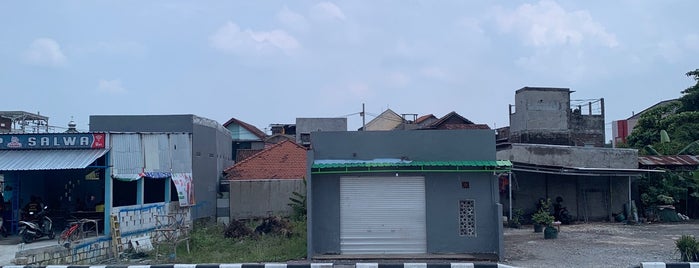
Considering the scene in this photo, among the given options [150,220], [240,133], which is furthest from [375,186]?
[240,133]

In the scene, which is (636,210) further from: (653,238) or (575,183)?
(653,238)

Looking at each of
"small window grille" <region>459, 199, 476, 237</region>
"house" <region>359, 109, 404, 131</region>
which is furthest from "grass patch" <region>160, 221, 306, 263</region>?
"house" <region>359, 109, 404, 131</region>

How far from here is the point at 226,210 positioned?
25625mm

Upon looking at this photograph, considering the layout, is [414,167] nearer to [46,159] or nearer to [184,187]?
[184,187]

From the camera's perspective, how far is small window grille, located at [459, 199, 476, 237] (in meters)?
16.4

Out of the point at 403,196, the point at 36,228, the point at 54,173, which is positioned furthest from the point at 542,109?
the point at 36,228

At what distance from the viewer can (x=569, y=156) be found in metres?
25.6

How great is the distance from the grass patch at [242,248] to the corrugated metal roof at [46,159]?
3.50 metres

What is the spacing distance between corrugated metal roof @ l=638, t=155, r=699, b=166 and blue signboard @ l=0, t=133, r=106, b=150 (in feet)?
74.5

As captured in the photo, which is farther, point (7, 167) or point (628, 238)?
point (628, 238)

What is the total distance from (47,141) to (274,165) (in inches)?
455

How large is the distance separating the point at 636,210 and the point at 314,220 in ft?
52.3

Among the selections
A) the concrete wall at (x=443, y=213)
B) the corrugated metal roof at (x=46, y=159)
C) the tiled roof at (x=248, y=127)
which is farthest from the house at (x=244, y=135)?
the concrete wall at (x=443, y=213)

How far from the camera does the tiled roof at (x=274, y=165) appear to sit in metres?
26.4
